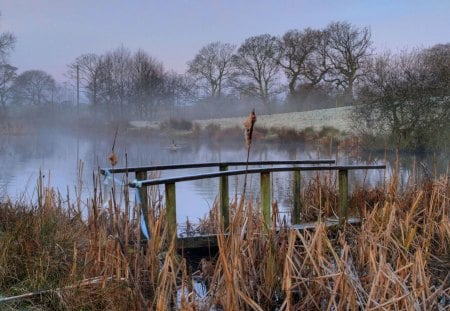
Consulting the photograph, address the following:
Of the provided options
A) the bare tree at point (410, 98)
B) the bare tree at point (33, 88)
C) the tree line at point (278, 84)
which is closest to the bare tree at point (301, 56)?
the tree line at point (278, 84)

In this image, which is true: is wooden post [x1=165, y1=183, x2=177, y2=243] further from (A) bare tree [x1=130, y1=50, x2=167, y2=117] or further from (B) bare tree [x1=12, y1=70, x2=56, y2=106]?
(B) bare tree [x1=12, y1=70, x2=56, y2=106]

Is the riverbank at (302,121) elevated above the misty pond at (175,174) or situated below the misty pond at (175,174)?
Result: above

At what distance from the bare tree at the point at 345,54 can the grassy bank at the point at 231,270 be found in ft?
109

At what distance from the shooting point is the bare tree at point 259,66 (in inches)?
1597

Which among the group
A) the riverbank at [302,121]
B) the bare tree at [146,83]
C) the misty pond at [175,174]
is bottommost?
the misty pond at [175,174]

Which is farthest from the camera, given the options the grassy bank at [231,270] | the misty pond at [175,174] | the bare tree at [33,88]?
the bare tree at [33,88]

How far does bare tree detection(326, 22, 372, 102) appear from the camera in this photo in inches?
1439

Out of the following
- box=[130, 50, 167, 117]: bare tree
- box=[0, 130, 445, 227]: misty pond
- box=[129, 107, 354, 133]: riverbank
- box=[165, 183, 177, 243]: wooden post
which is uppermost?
box=[130, 50, 167, 117]: bare tree

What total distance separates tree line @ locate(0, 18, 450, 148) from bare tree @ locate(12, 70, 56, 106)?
9 cm

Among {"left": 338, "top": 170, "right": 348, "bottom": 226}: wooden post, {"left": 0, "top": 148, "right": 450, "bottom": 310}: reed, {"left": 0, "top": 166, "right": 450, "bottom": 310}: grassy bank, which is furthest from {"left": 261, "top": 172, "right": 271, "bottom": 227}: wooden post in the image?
{"left": 338, "top": 170, "right": 348, "bottom": 226}: wooden post

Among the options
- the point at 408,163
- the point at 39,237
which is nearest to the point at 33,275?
the point at 39,237

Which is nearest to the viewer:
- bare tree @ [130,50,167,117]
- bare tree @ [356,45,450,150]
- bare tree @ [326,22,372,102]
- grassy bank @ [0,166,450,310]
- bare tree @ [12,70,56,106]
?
grassy bank @ [0,166,450,310]

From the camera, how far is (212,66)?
42.8 metres

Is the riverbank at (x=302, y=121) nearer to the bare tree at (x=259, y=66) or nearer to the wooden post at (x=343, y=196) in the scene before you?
the bare tree at (x=259, y=66)
